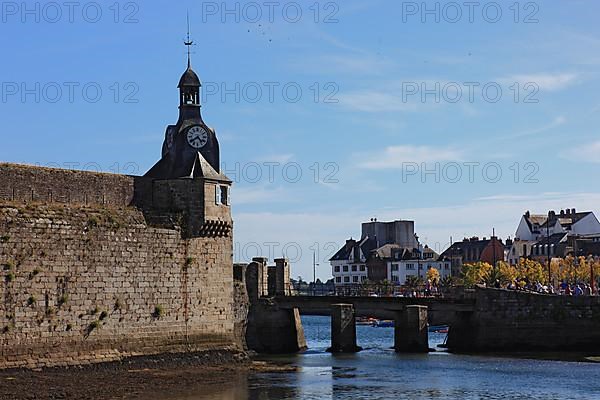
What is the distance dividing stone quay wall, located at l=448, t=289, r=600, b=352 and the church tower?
12680mm

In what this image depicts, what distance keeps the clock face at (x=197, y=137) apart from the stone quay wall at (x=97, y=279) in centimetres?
400

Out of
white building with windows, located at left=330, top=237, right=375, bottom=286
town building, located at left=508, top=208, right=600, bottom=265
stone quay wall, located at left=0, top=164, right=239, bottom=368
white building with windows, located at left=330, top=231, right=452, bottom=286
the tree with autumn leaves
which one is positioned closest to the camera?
stone quay wall, located at left=0, top=164, right=239, bottom=368

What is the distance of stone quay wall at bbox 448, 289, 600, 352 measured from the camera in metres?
46.8

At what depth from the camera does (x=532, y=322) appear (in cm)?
4747

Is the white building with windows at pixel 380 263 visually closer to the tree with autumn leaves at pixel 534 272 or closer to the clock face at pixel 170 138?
the tree with autumn leaves at pixel 534 272

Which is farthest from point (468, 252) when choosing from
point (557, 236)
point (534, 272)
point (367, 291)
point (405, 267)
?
point (367, 291)

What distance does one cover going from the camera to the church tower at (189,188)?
138ft

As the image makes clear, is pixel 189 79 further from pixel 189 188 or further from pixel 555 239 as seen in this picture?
pixel 555 239

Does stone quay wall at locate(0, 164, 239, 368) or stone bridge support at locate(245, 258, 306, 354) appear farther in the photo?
stone bridge support at locate(245, 258, 306, 354)

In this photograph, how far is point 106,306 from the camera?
38.4m

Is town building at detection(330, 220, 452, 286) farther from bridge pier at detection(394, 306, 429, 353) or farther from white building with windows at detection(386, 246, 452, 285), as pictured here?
bridge pier at detection(394, 306, 429, 353)

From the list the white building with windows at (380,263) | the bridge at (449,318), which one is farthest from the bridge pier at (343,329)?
the white building with windows at (380,263)

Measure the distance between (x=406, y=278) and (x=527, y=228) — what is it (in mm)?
15190

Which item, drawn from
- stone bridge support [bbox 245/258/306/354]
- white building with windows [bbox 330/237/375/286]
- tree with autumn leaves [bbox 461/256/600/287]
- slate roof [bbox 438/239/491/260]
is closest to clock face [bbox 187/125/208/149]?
stone bridge support [bbox 245/258/306/354]
